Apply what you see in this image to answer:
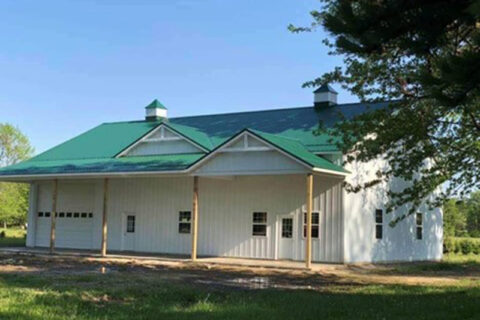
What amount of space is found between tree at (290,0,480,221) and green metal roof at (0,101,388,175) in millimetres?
4377

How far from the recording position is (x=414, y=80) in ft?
27.5

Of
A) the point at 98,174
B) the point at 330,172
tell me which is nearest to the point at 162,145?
the point at 98,174

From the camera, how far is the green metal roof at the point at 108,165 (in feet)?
79.1

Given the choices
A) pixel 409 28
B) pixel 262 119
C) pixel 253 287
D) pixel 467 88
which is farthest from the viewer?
pixel 262 119

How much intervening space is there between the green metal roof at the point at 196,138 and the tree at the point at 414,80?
4.38 metres

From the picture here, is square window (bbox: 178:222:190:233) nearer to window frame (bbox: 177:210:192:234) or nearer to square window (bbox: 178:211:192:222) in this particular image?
window frame (bbox: 177:210:192:234)

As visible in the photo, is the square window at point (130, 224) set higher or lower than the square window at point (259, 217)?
lower

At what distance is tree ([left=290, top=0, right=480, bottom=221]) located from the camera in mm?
7883

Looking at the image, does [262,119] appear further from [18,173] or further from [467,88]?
[467,88]

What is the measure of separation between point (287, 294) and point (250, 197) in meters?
11.8

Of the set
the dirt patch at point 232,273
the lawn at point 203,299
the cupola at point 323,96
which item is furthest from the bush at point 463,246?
the lawn at point 203,299

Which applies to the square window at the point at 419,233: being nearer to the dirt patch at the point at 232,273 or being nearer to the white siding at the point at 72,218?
the dirt patch at the point at 232,273

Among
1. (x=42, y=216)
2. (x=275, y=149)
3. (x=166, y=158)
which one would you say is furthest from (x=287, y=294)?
(x=42, y=216)

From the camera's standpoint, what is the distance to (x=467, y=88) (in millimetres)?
7543
